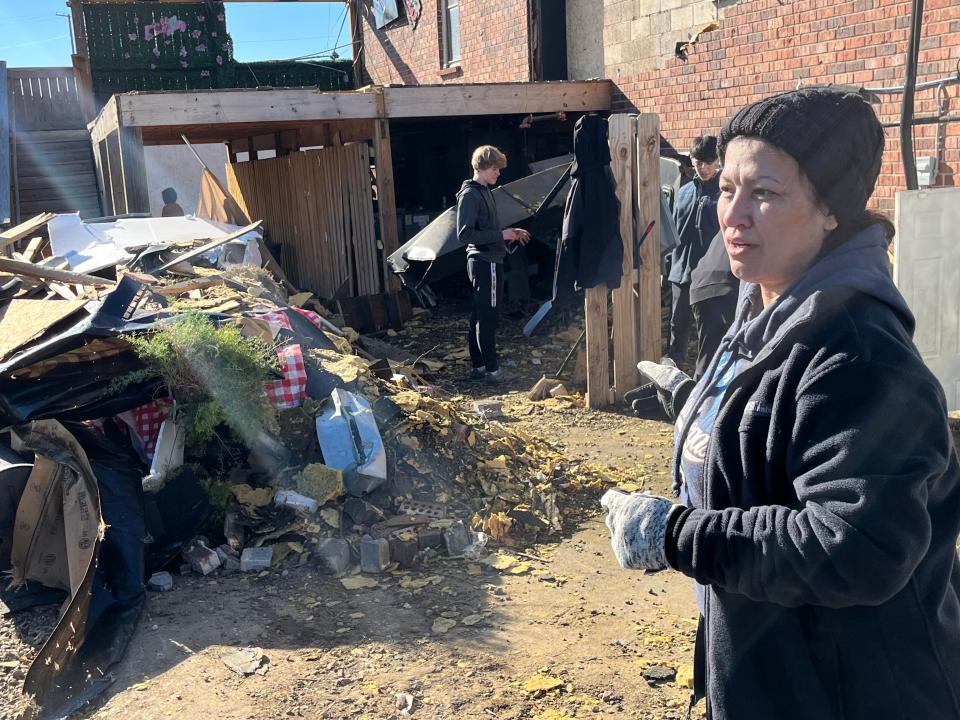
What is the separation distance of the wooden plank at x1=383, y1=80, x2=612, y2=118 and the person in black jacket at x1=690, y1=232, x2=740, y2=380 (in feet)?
18.8

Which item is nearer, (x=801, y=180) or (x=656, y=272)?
(x=801, y=180)

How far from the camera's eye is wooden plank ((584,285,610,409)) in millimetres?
7031

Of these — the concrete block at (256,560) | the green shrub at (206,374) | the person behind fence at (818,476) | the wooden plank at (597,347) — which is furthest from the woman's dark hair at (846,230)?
the wooden plank at (597,347)

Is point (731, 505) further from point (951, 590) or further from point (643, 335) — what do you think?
point (643, 335)

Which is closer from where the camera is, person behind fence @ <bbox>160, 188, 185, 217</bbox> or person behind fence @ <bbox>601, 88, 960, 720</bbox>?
person behind fence @ <bbox>601, 88, 960, 720</bbox>

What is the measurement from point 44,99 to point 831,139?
1978 cm

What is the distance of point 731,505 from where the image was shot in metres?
1.52

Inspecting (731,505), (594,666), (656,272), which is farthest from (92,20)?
(731,505)

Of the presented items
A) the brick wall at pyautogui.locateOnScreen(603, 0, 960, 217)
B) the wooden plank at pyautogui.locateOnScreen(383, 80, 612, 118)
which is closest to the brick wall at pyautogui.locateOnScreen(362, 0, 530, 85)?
the wooden plank at pyautogui.locateOnScreen(383, 80, 612, 118)

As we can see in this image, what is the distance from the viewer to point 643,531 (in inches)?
60.2

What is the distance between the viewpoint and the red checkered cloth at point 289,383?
5.20m

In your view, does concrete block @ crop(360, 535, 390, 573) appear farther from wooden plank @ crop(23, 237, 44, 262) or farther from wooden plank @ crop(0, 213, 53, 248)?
wooden plank @ crop(23, 237, 44, 262)

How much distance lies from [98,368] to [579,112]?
29.5 feet

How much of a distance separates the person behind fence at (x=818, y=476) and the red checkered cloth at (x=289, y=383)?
3.85 metres
